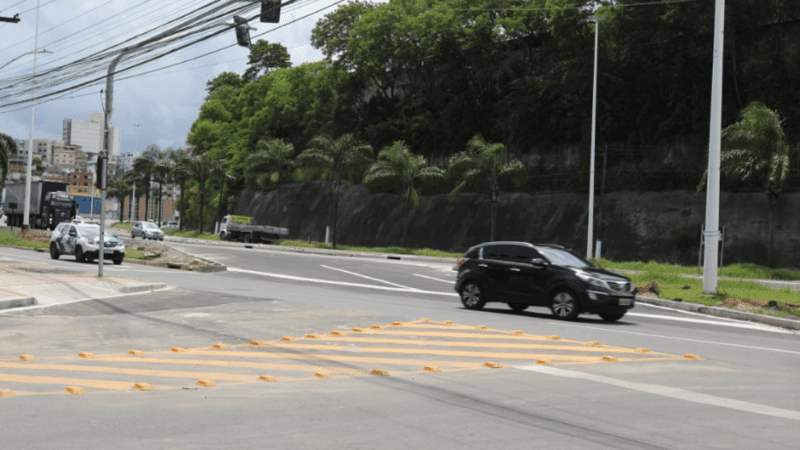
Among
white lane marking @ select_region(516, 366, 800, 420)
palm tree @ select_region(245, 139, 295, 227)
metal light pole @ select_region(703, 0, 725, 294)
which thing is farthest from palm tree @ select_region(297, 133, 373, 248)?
white lane marking @ select_region(516, 366, 800, 420)

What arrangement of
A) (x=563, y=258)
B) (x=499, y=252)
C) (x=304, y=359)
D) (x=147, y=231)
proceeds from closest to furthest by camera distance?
(x=304, y=359)
(x=563, y=258)
(x=499, y=252)
(x=147, y=231)

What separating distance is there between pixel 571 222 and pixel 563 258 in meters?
29.9

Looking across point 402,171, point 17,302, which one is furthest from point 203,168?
point 17,302

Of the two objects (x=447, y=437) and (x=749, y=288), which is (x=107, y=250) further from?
(x=447, y=437)

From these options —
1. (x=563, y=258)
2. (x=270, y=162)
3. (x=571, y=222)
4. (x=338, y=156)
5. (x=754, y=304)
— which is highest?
(x=270, y=162)

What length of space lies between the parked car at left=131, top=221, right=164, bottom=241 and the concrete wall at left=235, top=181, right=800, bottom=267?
14.2m

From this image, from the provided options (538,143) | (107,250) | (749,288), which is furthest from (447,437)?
(538,143)

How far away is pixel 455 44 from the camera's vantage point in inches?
2206

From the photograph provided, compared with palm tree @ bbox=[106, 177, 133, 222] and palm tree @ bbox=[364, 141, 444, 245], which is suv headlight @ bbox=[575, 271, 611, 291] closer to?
palm tree @ bbox=[364, 141, 444, 245]

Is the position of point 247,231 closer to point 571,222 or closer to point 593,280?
point 571,222

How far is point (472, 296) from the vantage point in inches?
685

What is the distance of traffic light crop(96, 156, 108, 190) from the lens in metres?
20.5

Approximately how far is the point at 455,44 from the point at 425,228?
548 inches

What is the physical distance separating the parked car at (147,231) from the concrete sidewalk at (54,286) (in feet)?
108
